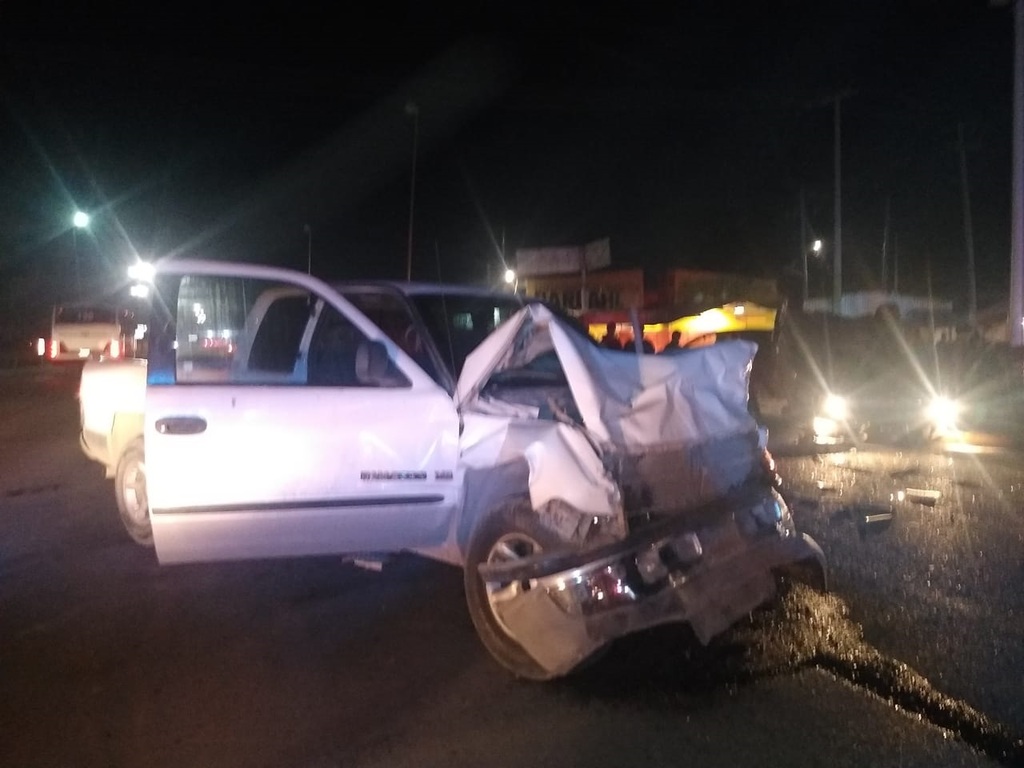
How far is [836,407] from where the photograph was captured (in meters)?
12.4

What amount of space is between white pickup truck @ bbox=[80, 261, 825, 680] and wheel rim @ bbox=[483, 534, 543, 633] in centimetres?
1

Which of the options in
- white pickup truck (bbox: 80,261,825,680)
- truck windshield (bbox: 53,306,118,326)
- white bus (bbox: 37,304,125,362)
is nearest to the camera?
white pickup truck (bbox: 80,261,825,680)

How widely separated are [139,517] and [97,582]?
0.80 meters

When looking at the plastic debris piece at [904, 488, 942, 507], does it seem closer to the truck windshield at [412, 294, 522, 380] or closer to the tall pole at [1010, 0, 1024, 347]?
the truck windshield at [412, 294, 522, 380]

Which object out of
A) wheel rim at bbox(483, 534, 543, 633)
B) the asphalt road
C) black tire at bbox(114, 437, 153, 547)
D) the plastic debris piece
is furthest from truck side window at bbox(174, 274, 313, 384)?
the plastic debris piece

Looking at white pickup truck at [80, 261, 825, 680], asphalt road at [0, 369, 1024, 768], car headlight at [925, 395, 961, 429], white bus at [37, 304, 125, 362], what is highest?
white bus at [37, 304, 125, 362]

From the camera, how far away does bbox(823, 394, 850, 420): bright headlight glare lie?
12.4 m

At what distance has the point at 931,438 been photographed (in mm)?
12789

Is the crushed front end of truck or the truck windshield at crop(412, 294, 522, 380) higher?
the truck windshield at crop(412, 294, 522, 380)

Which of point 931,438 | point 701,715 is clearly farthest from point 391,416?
point 931,438

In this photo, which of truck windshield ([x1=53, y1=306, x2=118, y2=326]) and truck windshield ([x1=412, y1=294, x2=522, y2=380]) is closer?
truck windshield ([x1=412, y1=294, x2=522, y2=380])

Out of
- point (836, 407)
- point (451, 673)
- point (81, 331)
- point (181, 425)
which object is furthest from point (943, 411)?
point (81, 331)

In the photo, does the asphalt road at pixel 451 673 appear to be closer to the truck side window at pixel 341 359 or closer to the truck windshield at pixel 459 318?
the truck side window at pixel 341 359

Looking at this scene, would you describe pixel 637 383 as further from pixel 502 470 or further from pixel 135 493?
pixel 135 493
